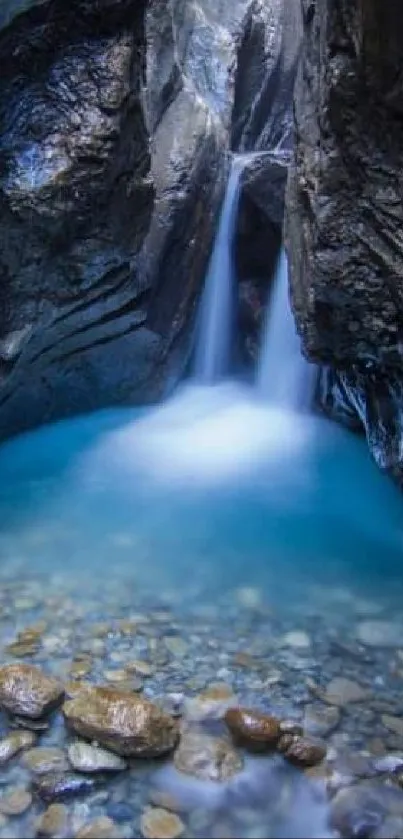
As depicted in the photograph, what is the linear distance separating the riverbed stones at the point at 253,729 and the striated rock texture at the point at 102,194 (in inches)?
148

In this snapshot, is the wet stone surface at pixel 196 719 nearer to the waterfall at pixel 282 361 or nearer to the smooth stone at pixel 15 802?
the smooth stone at pixel 15 802

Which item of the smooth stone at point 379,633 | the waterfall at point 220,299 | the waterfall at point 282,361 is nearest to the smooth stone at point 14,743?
the smooth stone at point 379,633

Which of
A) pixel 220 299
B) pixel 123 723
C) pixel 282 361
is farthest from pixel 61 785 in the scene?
pixel 220 299

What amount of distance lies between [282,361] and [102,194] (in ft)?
15.6

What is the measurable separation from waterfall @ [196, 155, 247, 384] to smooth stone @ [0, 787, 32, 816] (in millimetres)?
8233

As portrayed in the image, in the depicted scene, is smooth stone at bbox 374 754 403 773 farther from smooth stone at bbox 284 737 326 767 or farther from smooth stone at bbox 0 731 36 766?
smooth stone at bbox 0 731 36 766

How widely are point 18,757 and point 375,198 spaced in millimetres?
3723

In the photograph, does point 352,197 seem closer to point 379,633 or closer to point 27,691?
point 379,633

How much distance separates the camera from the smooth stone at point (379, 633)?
343 centimetres

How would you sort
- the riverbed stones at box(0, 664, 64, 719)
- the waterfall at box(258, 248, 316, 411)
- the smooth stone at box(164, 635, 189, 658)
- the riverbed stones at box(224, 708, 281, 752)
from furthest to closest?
the waterfall at box(258, 248, 316, 411), the smooth stone at box(164, 635, 189, 658), the riverbed stones at box(0, 664, 64, 719), the riverbed stones at box(224, 708, 281, 752)

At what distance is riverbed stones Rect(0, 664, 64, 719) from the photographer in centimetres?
280

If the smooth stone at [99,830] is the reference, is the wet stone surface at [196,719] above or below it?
above

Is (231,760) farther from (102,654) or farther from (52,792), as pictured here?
(102,654)

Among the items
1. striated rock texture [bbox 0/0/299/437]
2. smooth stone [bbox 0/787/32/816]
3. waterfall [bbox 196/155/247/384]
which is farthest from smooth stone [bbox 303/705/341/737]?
waterfall [bbox 196/155/247/384]
